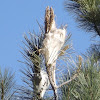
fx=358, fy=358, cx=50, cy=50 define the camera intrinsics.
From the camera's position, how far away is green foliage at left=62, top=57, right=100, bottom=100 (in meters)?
1.15

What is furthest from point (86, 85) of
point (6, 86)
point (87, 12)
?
point (87, 12)

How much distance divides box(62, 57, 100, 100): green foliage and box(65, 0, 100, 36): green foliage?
1422mm

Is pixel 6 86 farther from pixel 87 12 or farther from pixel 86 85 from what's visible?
pixel 87 12

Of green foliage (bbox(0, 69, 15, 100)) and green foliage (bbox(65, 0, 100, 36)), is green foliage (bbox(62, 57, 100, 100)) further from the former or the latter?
green foliage (bbox(65, 0, 100, 36))

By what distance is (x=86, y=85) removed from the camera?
3.85 feet

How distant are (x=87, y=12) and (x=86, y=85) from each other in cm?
156

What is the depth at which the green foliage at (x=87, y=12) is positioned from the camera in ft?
8.58

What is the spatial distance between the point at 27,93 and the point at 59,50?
0.21 metres

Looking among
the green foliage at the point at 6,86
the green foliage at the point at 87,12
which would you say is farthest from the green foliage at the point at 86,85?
the green foliage at the point at 87,12

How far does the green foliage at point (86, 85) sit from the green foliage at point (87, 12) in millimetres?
1422

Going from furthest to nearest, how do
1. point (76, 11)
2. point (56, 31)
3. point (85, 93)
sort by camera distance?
1. point (76, 11)
2. point (56, 31)
3. point (85, 93)

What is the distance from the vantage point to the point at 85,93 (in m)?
1.15

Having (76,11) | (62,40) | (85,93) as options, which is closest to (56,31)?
(62,40)

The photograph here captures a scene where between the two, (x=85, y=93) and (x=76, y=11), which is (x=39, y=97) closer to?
(x=85, y=93)
